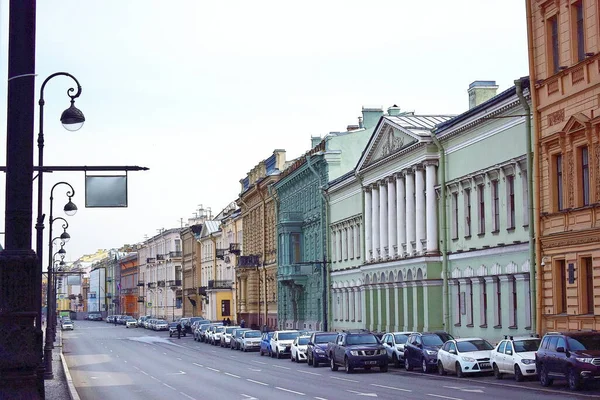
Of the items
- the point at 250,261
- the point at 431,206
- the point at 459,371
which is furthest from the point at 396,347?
the point at 250,261

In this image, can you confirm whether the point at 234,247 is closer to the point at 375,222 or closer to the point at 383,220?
the point at 375,222

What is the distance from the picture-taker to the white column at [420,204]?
167 feet

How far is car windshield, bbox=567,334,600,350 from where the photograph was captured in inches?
1081

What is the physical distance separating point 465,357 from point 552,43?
10.6 meters

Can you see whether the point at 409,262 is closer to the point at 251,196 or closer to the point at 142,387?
the point at 142,387

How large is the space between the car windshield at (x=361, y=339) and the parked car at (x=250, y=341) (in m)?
27.0

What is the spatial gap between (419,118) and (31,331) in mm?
45802

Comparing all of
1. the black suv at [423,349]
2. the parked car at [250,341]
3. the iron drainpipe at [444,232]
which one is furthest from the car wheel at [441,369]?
the parked car at [250,341]

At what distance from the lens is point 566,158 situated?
115ft

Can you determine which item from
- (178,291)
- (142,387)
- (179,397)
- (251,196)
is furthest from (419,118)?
(178,291)

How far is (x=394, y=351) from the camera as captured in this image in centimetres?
4350

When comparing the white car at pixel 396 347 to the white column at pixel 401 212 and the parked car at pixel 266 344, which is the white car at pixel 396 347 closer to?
the white column at pixel 401 212

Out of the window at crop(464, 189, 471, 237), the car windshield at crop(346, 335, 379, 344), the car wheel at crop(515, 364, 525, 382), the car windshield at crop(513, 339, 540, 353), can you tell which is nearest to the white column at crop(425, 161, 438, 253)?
the window at crop(464, 189, 471, 237)

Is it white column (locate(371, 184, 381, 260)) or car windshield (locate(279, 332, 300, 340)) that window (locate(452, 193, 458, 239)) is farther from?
car windshield (locate(279, 332, 300, 340))
